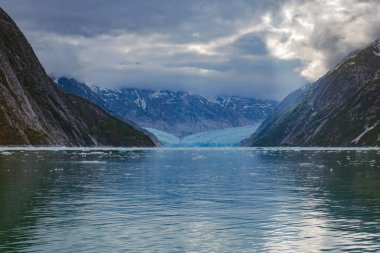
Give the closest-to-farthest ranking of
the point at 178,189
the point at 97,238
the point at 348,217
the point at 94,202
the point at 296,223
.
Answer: the point at 97,238 → the point at 296,223 → the point at 348,217 → the point at 94,202 → the point at 178,189

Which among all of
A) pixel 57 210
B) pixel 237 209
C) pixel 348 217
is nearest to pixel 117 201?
pixel 57 210

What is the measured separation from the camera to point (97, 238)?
40094 millimetres

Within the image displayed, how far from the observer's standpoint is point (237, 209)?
55406 millimetres

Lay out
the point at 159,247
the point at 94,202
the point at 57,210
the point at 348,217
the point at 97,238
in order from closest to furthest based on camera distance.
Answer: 1. the point at 159,247
2. the point at 97,238
3. the point at 348,217
4. the point at 57,210
5. the point at 94,202

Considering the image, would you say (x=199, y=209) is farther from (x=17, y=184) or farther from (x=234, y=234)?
(x=17, y=184)

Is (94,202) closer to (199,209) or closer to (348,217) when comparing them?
(199,209)

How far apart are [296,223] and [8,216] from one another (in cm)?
2403

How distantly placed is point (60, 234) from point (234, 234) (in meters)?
12.3

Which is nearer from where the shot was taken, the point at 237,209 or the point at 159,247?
the point at 159,247

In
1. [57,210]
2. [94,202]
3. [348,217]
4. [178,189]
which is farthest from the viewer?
[178,189]

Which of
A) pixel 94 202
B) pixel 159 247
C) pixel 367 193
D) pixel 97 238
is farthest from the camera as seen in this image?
pixel 367 193

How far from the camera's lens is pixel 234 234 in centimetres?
4147

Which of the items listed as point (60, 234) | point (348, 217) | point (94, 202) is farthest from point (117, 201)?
point (348, 217)

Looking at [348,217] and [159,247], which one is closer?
[159,247]
